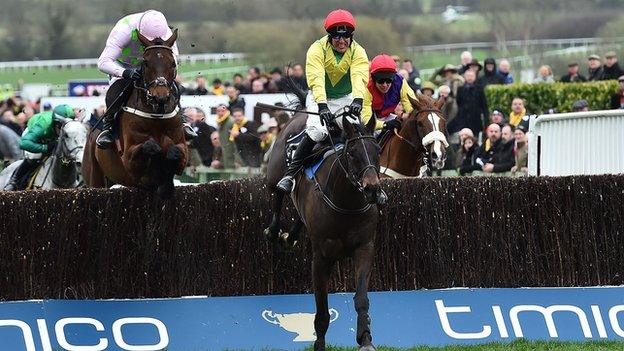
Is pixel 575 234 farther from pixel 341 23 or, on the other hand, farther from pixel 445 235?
pixel 341 23

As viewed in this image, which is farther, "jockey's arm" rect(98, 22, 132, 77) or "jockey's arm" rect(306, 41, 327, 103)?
"jockey's arm" rect(98, 22, 132, 77)

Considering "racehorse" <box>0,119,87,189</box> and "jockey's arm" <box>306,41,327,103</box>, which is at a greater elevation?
"jockey's arm" <box>306,41,327,103</box>

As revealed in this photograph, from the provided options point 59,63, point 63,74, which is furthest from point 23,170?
point 63,74

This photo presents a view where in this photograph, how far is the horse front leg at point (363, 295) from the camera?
32.0 ft

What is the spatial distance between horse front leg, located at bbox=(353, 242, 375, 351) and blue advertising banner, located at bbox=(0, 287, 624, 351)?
1.04 metres

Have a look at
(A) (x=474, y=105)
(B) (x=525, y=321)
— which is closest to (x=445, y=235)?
(B) (x=525, y=321)

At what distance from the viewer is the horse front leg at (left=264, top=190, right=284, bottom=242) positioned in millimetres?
11359

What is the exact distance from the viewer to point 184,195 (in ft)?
37.7

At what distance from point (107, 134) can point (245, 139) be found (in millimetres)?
7836

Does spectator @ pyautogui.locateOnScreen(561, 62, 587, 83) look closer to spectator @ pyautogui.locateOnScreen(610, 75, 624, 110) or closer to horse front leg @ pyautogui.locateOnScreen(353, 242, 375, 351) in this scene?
spectator @ pyautogui.locateOnScreen(610, 75, 624, 110)

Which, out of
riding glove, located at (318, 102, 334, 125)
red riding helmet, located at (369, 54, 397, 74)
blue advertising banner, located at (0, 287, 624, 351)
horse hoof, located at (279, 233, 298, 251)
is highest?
red riding helmet, located at (369, 54, 397, 74)

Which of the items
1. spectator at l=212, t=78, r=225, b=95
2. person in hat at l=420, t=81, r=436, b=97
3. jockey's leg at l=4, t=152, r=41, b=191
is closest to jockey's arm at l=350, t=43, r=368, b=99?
jockey's leg at l=4, t=152, r=41, b=191

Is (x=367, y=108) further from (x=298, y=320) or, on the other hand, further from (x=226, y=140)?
(x=226, y=140)

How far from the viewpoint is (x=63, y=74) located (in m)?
28.4
